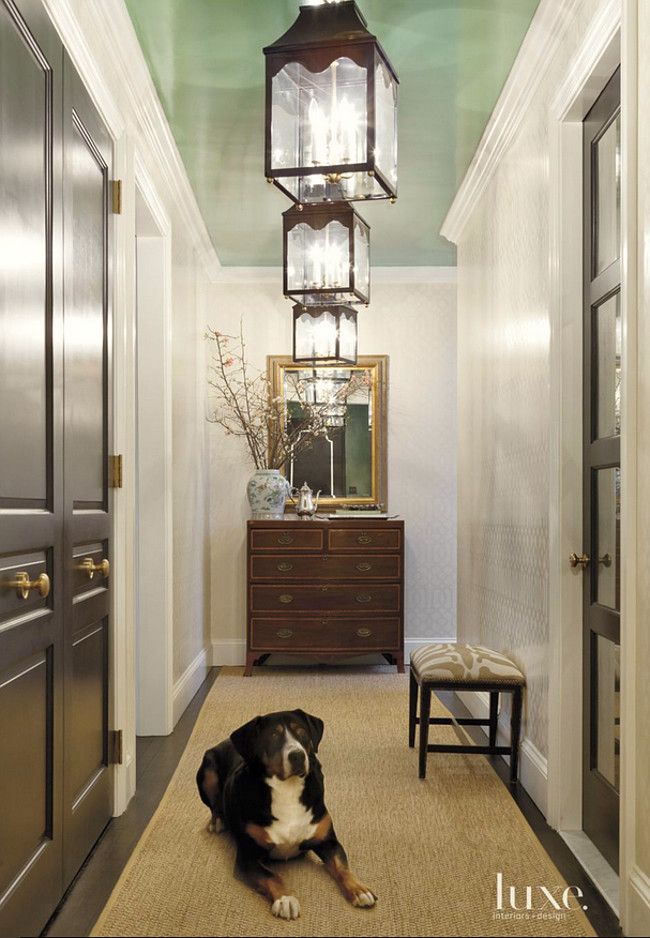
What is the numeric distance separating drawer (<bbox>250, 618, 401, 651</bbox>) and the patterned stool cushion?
6.54 feet

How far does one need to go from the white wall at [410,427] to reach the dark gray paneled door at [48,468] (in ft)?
10.7

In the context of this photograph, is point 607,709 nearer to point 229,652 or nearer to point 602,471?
point 602,471

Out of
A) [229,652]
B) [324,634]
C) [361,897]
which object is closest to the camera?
[361,897]

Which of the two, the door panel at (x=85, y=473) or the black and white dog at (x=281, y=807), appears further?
the door panel at (x=85, y=473)

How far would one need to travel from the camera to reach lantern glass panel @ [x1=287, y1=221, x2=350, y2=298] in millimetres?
3365

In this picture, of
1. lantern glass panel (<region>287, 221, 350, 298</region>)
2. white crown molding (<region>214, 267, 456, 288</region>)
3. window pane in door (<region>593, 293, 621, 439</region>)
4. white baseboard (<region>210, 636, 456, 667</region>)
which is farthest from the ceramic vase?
window pane in door (<region>593, 293, 621, 439</region>)

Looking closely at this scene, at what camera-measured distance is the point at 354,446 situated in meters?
6.19

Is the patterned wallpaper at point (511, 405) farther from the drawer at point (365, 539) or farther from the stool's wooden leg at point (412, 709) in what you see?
the drawer at point (365, 539)

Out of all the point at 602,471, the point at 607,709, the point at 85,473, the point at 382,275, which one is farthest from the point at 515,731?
the point at 382,275

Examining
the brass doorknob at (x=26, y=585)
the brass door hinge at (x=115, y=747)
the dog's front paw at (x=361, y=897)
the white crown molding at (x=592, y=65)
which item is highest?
the white crown molding at (x=592, y=65)

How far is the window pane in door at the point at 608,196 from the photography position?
2582 millimetres

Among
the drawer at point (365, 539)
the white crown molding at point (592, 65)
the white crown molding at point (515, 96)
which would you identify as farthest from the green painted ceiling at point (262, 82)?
the drawer at point (365, 539)

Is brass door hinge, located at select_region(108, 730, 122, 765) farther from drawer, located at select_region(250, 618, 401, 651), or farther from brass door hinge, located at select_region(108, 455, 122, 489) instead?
drawer, located at select_region(250, 618, 401, 651)

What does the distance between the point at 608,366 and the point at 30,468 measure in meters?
1.65
